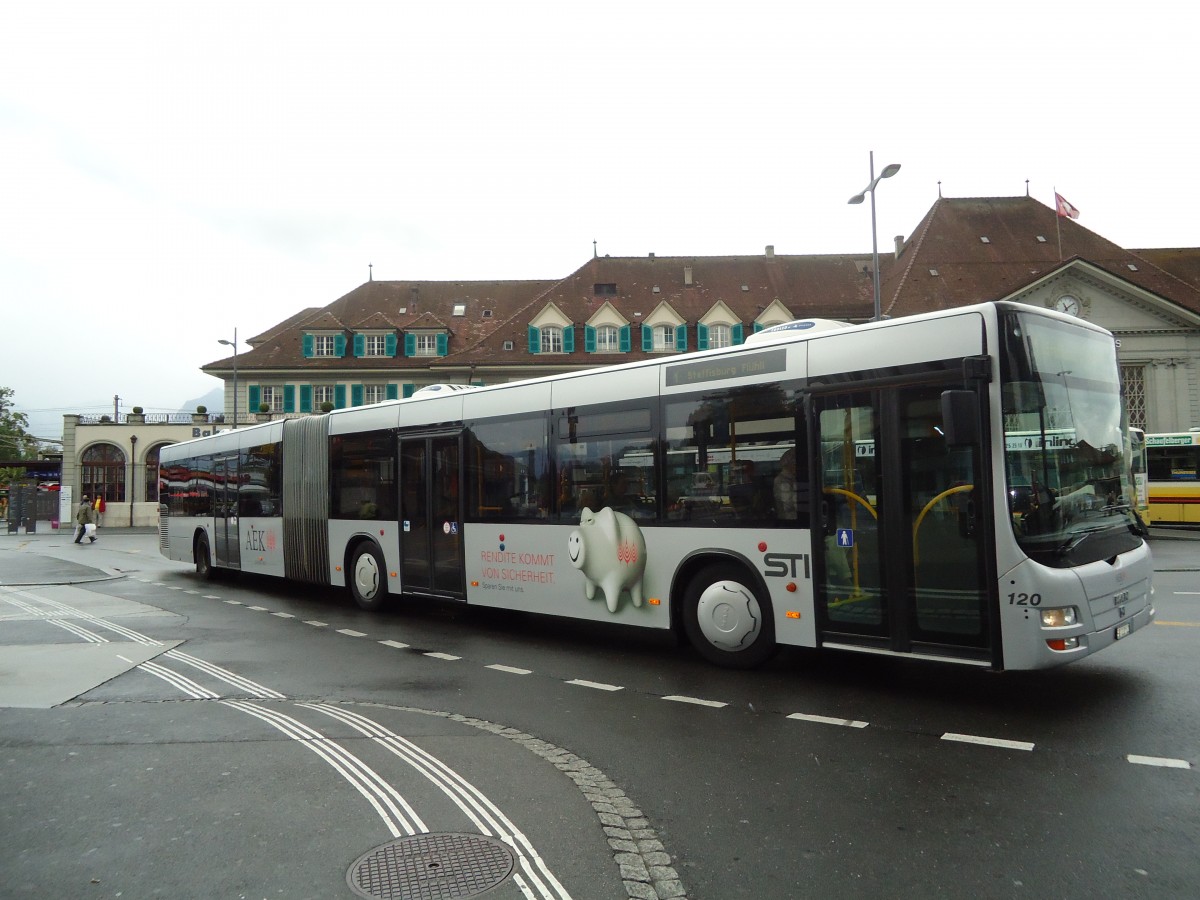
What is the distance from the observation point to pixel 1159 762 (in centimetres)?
538

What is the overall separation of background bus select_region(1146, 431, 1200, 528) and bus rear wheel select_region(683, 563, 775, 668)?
2643 centimetres

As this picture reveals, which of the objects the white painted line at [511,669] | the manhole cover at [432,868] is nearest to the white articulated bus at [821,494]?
the white painted line at [511,669]

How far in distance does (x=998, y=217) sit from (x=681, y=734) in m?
54.3

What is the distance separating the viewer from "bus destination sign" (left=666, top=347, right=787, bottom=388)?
8.21m

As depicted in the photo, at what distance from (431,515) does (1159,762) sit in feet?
28.8

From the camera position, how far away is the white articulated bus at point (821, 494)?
662 cm

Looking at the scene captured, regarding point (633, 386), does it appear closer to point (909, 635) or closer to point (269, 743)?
point (909, 635)

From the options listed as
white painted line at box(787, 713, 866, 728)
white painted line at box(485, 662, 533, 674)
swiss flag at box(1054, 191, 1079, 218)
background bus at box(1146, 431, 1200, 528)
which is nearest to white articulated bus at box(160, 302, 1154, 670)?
white painted line at box(787, 713, 866, 728)

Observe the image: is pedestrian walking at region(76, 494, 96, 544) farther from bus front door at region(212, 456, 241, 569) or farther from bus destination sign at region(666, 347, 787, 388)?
bus destination sign at region(666, 347, 787, 388)

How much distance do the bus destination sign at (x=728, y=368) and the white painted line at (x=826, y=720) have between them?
3030mm

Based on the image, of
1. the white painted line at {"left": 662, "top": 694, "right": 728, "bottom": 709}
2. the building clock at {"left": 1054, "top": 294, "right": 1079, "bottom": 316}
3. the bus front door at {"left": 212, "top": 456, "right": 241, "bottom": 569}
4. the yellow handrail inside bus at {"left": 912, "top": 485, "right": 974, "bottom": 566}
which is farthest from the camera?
the building clock at {"left": 1054, "top": 294, "right": 1079, "bottom": 316}

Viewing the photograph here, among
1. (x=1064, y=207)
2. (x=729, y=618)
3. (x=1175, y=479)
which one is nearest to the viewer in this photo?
(x=729, y=618)

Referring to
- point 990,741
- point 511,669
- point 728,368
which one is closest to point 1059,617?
point 990,741

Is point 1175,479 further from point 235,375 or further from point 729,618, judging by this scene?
point 235,375
